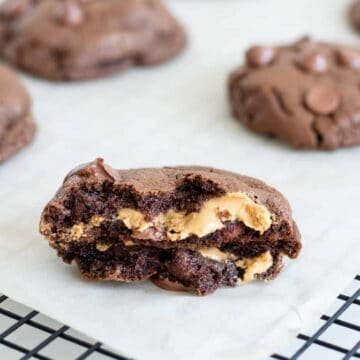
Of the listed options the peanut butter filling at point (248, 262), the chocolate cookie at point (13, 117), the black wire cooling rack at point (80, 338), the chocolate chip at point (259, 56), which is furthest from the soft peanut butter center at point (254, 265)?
the chocolate chip at point (259, 56)

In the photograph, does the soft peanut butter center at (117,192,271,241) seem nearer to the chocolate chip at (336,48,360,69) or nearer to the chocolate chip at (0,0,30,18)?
the chocolate chip at (336,48,360,69)

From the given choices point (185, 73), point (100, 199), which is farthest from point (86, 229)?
point (185, 73)

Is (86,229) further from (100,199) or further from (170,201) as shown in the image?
(170,201)

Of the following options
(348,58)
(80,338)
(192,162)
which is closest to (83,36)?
(192,162)

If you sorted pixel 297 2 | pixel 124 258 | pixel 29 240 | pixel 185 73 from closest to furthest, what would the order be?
1. pixel 124 258
2. pixel 29 240
3. pixel 185 73
4. pixel 297 2

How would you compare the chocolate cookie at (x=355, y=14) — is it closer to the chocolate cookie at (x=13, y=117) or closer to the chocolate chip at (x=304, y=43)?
the chocolate chip at (x=304, y=43)

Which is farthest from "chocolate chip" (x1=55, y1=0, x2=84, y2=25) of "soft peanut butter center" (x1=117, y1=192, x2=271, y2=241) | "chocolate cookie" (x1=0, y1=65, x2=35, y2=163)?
"soft peanut butter center" (x1=117, y1=192, x2=271, y2=241)
